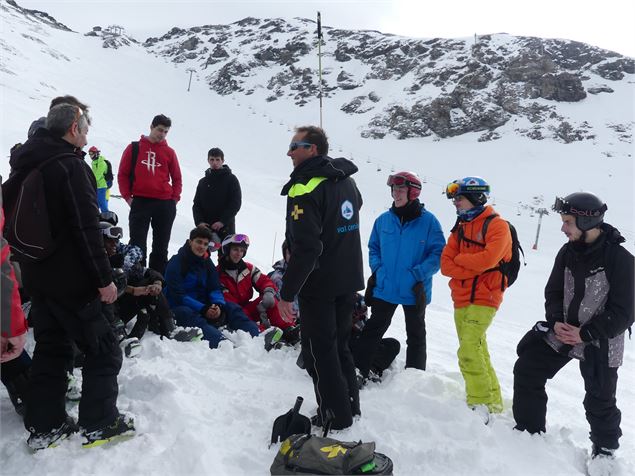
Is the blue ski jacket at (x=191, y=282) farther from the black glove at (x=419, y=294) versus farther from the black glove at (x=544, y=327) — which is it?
the black glove at (x=544, y=327)

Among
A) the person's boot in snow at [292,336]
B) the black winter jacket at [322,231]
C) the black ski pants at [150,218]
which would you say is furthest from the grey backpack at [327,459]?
the black ski pants at [150,218]

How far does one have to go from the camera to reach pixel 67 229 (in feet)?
8.95

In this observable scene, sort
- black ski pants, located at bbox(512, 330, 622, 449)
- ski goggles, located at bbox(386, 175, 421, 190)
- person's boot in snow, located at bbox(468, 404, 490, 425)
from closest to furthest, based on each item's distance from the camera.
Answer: black ski pants, located at bbox(512, 330, 622, 449), person's boot in snow, located at bbox(468, 404, 490, 425), ski goggles, located at bbox(386, 175, 421, 190)

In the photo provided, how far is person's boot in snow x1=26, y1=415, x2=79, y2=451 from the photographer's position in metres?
2.73

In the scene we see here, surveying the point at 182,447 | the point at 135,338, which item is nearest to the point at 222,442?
the point at 182,447

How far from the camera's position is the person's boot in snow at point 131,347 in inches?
160

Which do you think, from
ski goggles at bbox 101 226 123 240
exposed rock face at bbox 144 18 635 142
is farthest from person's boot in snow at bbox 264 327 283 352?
exposed rock face at bbox 144 18 635 142

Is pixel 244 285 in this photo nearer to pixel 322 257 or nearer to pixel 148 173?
pixel 148 173

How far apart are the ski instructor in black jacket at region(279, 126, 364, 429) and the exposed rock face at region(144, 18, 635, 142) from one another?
30.9 meters

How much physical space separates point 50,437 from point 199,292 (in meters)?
2.60

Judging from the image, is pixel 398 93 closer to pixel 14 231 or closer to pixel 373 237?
pixel 373 237

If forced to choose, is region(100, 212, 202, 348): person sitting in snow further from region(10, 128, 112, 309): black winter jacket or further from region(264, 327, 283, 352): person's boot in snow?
region(10, 128, 112, 309): black winter jacket

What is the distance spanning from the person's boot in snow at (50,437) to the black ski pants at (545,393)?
3043 mm

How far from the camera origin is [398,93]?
38.0 metres
